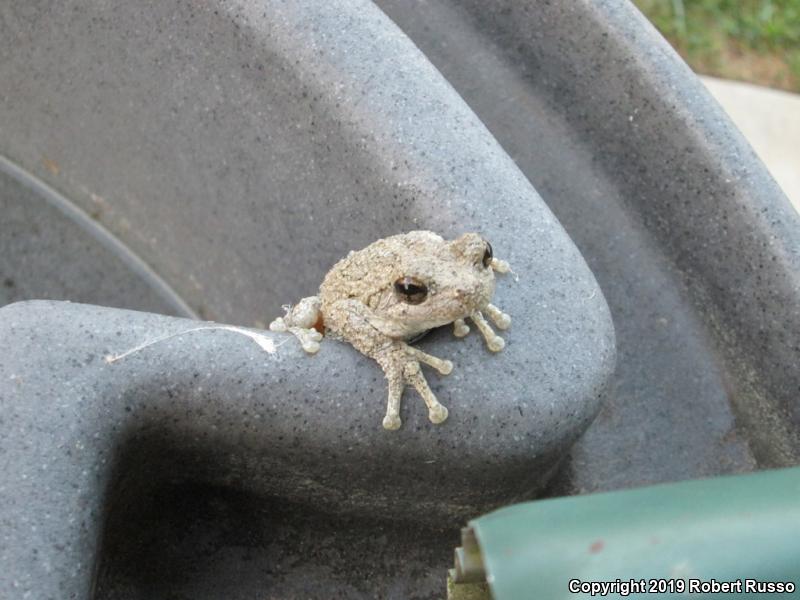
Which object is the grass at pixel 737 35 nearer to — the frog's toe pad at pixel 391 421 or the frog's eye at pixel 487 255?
the frog's eye at pixel 487 255

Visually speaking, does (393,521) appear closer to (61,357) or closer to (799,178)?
(61,357)

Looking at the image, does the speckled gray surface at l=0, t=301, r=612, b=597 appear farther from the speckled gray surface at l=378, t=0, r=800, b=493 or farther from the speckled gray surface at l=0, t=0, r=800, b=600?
the speckled gray surface at l=378, t=0, r=800, b=493

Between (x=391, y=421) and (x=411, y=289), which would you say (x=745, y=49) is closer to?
(x=411, y=289)

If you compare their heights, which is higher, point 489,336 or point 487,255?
point 487,255

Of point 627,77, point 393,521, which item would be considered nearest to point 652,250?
point 627,77

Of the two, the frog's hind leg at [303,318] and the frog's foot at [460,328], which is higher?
the frog's foot at [460,328]

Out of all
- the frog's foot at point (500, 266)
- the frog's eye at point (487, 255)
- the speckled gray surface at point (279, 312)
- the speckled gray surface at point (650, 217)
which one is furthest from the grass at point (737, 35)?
the frog's eye at point (487, 255)

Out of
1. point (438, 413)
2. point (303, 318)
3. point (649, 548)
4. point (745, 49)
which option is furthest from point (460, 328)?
point (745, 49)
